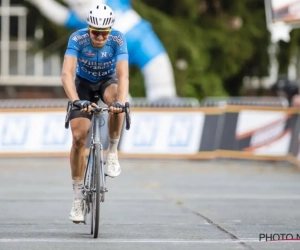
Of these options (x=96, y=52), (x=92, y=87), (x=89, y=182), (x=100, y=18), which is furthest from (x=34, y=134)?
(x=100, y=18)

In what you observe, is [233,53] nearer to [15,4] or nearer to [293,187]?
[15,4]

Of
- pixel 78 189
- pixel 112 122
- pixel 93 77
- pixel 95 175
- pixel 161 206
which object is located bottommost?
pixel 161 206

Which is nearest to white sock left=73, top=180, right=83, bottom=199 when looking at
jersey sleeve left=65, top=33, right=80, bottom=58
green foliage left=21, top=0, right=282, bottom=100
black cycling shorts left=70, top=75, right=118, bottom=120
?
black cycling shorts left=70, top=75, right=118, bottom=120

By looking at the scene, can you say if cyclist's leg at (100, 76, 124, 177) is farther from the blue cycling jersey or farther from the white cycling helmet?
the white cycling helmet

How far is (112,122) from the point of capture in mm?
10633

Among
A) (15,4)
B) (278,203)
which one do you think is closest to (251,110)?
(278,203)

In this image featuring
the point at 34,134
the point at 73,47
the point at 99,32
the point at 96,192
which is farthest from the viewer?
the point at 34,134

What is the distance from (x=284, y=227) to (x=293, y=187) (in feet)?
18.6

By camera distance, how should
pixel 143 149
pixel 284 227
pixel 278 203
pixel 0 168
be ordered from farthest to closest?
1. pixel 143 149
2. pixel 0 168
3. pixel 278 203
4. pixel 284 227

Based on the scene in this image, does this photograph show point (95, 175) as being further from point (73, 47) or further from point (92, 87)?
point (73, 47)

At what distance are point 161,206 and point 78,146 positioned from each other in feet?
11.3

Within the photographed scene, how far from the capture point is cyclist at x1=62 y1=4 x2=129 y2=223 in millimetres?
10086

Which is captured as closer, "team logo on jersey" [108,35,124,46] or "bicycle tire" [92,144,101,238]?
"bicycle tire" [92,144,101,238]

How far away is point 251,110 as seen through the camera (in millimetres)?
22406
